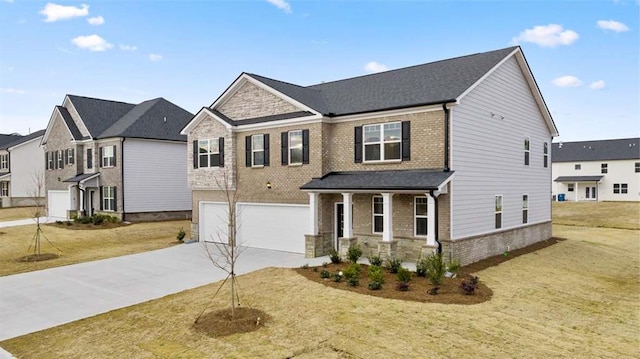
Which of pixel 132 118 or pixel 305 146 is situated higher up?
pixel 132 118

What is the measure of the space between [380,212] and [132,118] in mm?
26318

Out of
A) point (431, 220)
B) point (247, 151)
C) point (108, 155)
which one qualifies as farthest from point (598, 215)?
point (108, 155)

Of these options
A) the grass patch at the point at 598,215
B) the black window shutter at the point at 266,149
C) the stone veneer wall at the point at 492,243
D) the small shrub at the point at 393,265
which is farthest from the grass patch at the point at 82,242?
the grass patch at the point at 598,215

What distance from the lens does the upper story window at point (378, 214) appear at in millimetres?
17672

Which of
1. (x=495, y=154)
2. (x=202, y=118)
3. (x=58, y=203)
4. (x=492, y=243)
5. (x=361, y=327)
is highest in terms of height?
(x=202, y=118)

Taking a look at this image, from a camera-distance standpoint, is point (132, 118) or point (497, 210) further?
point (132, 118)

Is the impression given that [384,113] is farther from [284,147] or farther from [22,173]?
[22,173]

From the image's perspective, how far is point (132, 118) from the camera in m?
35.3

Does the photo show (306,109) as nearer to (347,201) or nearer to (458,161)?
(347,201)

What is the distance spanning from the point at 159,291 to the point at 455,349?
30.6ft

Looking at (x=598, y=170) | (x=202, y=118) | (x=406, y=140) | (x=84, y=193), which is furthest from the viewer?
(x=598, y=170)

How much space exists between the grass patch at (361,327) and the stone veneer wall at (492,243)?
1957 mm

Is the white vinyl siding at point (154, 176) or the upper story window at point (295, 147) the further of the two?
the white vinyl siding at point (154, 176)

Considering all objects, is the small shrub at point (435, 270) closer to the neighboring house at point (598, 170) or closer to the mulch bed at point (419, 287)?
the mulch bed at point (419, 287)
